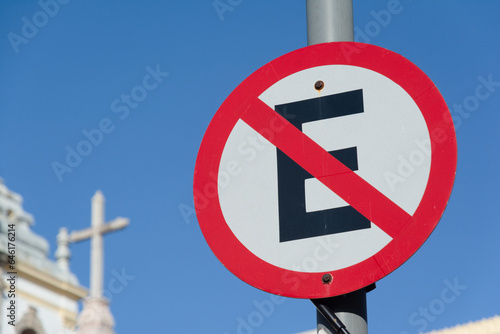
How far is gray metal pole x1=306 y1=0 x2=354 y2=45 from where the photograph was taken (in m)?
2.45

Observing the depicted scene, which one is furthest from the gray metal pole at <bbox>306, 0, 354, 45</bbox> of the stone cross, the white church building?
the white church building

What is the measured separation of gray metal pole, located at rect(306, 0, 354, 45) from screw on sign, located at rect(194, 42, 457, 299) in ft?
0.13

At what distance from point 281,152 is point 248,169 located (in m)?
0.10

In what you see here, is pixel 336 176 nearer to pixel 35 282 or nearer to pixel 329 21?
pixel 329 21

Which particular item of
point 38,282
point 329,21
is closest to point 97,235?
point 38,282

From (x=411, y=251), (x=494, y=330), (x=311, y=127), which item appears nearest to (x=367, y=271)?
(x=411, y=251)

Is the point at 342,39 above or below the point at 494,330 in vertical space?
below

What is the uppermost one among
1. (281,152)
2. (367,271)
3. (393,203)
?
(281,152)

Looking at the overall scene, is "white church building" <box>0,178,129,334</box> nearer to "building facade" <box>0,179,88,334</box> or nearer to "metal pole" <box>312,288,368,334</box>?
"building facade" <box>0,179,88,334</box>

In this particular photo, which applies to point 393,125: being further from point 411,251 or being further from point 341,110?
point 411,251

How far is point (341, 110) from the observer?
2.37 meters

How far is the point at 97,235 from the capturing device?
11.0 meters

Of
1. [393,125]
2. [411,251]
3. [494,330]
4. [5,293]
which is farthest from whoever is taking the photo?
[494,330]

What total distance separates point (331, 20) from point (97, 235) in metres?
8.83
